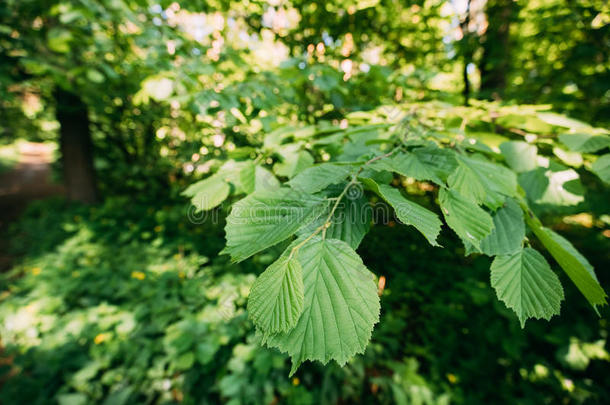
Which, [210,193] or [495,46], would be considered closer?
[210,193]

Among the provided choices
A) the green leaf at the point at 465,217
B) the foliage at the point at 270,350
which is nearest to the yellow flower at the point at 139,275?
Result: the foliage at the point at 270,350

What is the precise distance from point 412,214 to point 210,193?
68 centimetres

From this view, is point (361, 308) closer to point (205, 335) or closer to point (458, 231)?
point (458, 231)

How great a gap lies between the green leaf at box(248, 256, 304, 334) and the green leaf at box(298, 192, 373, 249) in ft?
0.41

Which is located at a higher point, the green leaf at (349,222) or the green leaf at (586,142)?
the green leaf at (586,142)

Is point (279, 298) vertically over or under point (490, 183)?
under

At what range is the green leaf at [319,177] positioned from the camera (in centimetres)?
67

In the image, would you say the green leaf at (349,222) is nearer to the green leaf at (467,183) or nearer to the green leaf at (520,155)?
the green leaf at (467,183)

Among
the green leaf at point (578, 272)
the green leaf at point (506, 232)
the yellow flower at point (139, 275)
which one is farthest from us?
the yellow flower at point (139, 275)

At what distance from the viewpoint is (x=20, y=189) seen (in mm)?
9836

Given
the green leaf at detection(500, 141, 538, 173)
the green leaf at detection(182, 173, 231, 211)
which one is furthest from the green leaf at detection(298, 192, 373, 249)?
the green leaf at detection(500, 141, 538, 173)

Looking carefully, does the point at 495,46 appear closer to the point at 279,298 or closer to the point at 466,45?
the point at 466,45

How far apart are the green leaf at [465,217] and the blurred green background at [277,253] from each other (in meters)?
0.50

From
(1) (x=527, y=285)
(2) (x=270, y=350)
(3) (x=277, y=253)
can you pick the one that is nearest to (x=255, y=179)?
(1) (x=527, y=285)
